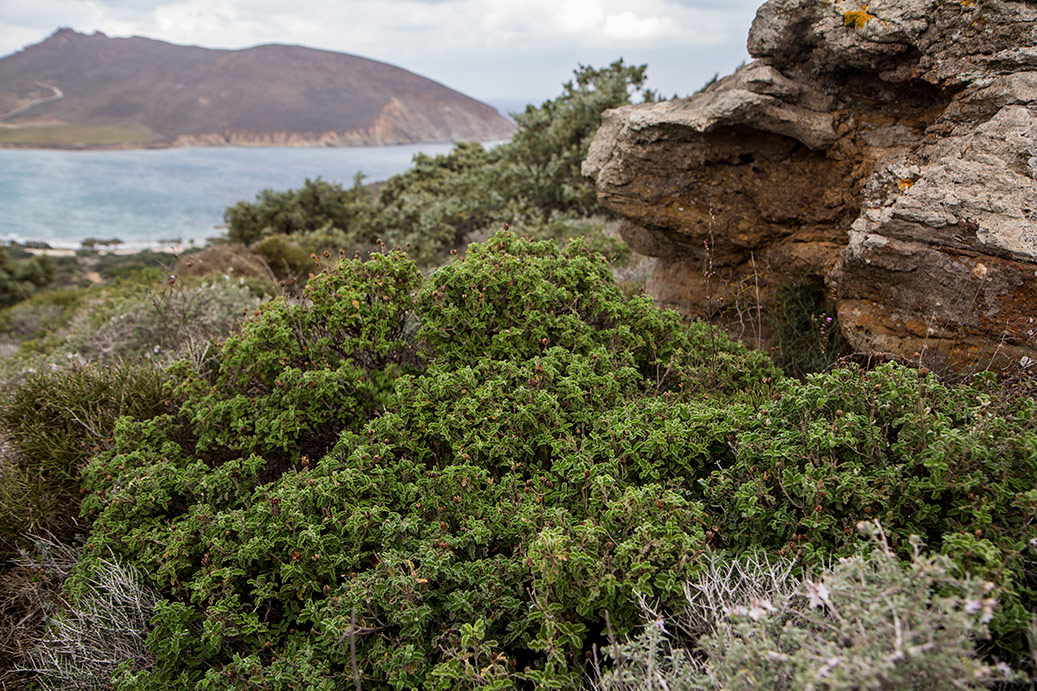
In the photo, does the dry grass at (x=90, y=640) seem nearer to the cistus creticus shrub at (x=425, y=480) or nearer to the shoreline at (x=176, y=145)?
the cistus creticus shrub at (x=425, y=480)

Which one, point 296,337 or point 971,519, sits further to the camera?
point 296,337

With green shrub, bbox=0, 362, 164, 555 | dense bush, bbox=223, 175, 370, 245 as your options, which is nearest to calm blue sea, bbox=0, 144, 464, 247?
dense bush, bbox=223, 175, 370, 245

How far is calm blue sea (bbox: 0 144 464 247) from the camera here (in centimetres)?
3922

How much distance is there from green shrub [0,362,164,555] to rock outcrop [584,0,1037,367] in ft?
12.6

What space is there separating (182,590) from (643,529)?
2011mm

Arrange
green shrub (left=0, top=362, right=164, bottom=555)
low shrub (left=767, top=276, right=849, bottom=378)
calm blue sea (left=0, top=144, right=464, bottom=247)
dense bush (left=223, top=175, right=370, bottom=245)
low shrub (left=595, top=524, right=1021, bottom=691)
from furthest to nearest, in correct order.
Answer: calm blue sea (left=0, top=144, right=464, bottom=247) < dense bush (left=223, top=175, right=370, bottom=245) < low shrub (left=767, top=276, right=849, bottom=378) < green shrub (left=0, top=362, right=164, bottom=555) < low shrub (left=595, top=524, right=1021, bottom=691)

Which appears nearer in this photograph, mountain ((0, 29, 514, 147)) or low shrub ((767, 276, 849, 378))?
low shrub ((767, 276, 849, 378))

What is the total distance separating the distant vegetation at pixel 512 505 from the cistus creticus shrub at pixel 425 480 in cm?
1

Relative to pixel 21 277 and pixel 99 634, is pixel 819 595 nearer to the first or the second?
pixel 99 634

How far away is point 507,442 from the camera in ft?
9.49

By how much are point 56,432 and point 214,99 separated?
108156 millimetres

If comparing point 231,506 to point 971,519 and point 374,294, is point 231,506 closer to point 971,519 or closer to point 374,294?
point 374,294

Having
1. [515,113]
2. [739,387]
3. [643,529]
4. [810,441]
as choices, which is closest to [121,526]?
[643,529]

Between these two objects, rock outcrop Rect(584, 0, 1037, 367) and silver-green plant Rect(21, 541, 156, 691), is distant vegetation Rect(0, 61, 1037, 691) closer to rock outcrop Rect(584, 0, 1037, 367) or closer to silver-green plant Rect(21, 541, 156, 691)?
silver-green plant Rect(21, 541, 156, 691)
